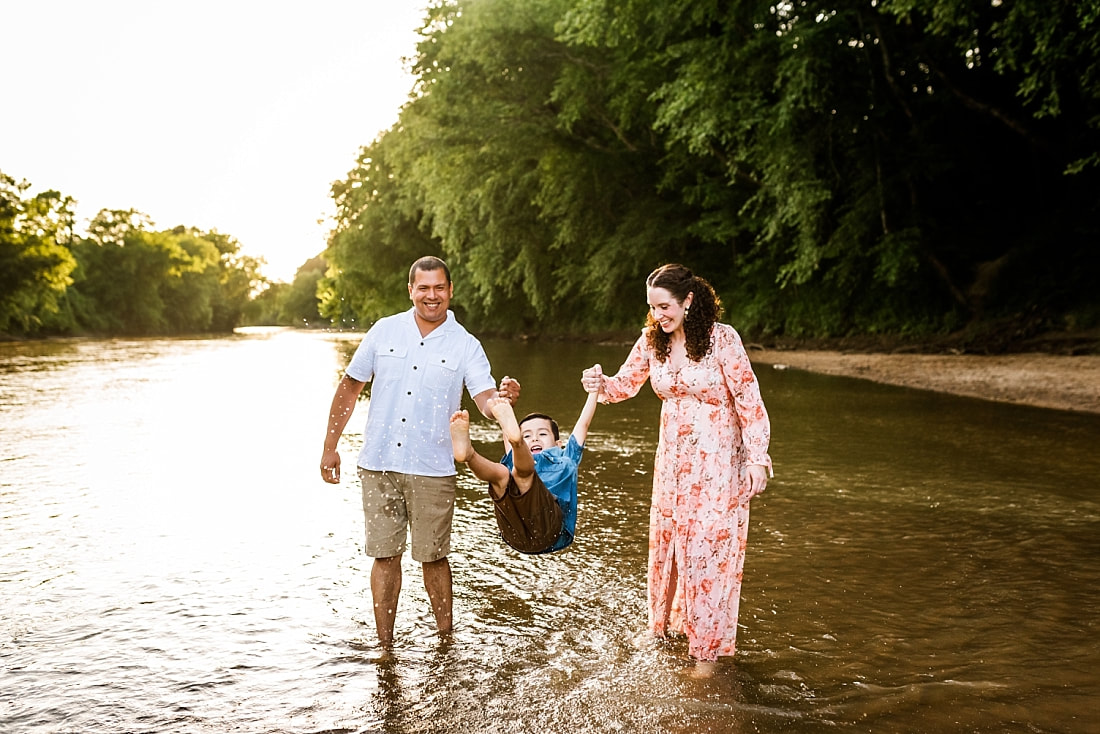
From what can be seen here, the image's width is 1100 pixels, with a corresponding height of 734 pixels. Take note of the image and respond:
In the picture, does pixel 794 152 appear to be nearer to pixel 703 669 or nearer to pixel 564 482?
pixel 564 482

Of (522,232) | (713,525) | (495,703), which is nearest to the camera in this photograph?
(495,703)

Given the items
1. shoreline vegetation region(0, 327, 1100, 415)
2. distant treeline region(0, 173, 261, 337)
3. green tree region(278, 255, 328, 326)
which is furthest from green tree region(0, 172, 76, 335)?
shoreline vegetation region(0, 327, 1100, 415)

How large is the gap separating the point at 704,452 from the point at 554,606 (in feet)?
4.60

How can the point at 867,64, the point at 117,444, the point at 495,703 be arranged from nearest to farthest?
1. the point at 495,703
2. the point at 117,444
3. the point at 867,64

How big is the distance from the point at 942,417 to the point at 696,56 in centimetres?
1312

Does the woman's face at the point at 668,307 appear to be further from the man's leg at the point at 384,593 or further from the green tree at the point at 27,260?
the green tree at the point at 27,260

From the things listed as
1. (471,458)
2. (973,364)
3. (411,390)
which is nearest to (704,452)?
(471,458)

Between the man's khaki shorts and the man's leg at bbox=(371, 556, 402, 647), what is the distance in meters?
0.06

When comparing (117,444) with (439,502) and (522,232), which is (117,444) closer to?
(439,502)

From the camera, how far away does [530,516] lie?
4.66m

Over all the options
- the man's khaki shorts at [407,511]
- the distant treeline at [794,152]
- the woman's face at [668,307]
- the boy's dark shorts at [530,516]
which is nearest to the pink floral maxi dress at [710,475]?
the woman's face at [668,307]

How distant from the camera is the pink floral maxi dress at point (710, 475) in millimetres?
4402

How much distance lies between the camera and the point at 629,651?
15.2 feet

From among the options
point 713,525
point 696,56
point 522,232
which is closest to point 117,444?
point 713,525
